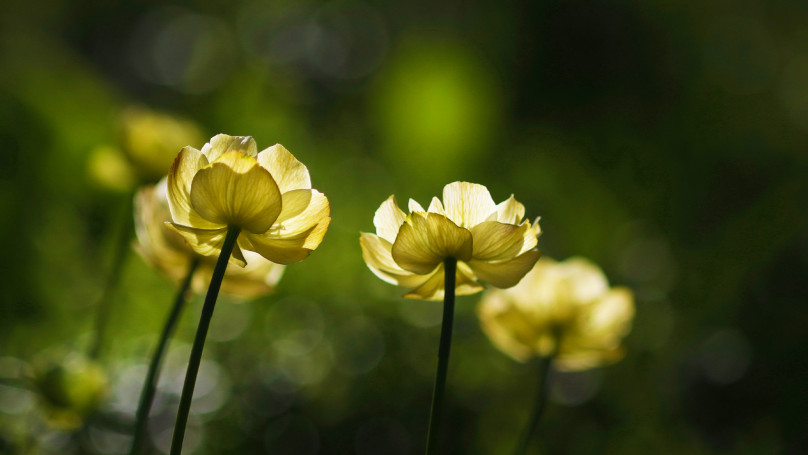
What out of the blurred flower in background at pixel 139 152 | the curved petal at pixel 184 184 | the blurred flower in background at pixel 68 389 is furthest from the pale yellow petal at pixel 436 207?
the blurred flower in background at pixel 139 152

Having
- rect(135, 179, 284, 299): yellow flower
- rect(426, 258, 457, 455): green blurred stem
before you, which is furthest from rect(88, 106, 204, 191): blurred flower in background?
rect(426, 258, 457, 455): green blurred stem

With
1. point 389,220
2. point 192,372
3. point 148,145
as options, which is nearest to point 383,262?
point 389,220

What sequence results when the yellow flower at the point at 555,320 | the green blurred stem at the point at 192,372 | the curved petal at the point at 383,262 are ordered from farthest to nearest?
the yellow flower at the point at 555,320 → the curved petal at the point at 383,262 → the green blurred stem at the point at 192,372

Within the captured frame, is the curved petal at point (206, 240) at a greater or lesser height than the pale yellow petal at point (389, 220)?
lesser

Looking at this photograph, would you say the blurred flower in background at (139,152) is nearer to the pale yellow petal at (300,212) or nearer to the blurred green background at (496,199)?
the blurred green background at (496,199)

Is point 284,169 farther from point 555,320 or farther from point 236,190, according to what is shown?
point 555,320

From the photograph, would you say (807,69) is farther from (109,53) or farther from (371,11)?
(109,53)

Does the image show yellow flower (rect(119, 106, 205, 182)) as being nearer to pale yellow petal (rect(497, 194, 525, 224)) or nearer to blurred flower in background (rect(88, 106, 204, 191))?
blurred flower in background (rect(88, 106, 204, 191))

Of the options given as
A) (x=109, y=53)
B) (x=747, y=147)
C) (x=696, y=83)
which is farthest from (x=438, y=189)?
(x=109, y=53)
